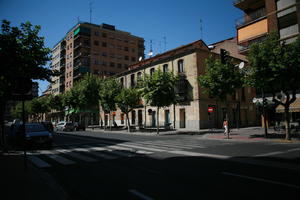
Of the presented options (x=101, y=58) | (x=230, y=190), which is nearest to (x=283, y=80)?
(x=230, y=190)

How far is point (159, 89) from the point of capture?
934 inches

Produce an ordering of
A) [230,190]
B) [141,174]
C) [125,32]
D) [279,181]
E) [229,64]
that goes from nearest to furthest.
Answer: [230,190] → [279,181] → [141,174] → [229,64] → [125,32]

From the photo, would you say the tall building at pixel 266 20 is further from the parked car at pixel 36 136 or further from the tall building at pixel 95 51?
the tall building at pixel 95 51

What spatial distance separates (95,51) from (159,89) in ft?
138

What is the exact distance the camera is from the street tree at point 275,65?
1350cm

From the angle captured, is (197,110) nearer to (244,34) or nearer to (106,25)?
(244,34)

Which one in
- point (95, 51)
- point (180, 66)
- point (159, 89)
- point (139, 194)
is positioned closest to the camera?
point (139, 194)

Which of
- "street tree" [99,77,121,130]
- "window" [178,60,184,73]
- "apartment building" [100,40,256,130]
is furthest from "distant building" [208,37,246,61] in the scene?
"street tree" [99,77,121,130]

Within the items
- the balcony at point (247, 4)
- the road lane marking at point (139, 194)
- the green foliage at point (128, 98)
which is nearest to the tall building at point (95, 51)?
the green foliage at point (128, 98)

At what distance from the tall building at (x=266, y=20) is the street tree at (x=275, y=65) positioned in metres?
8.58

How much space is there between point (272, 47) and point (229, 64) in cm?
465

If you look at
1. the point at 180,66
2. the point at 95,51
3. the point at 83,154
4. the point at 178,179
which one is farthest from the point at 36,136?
the point at 95,51

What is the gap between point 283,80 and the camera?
13.9 m

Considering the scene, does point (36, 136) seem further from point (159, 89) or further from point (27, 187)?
point (159, 89)
